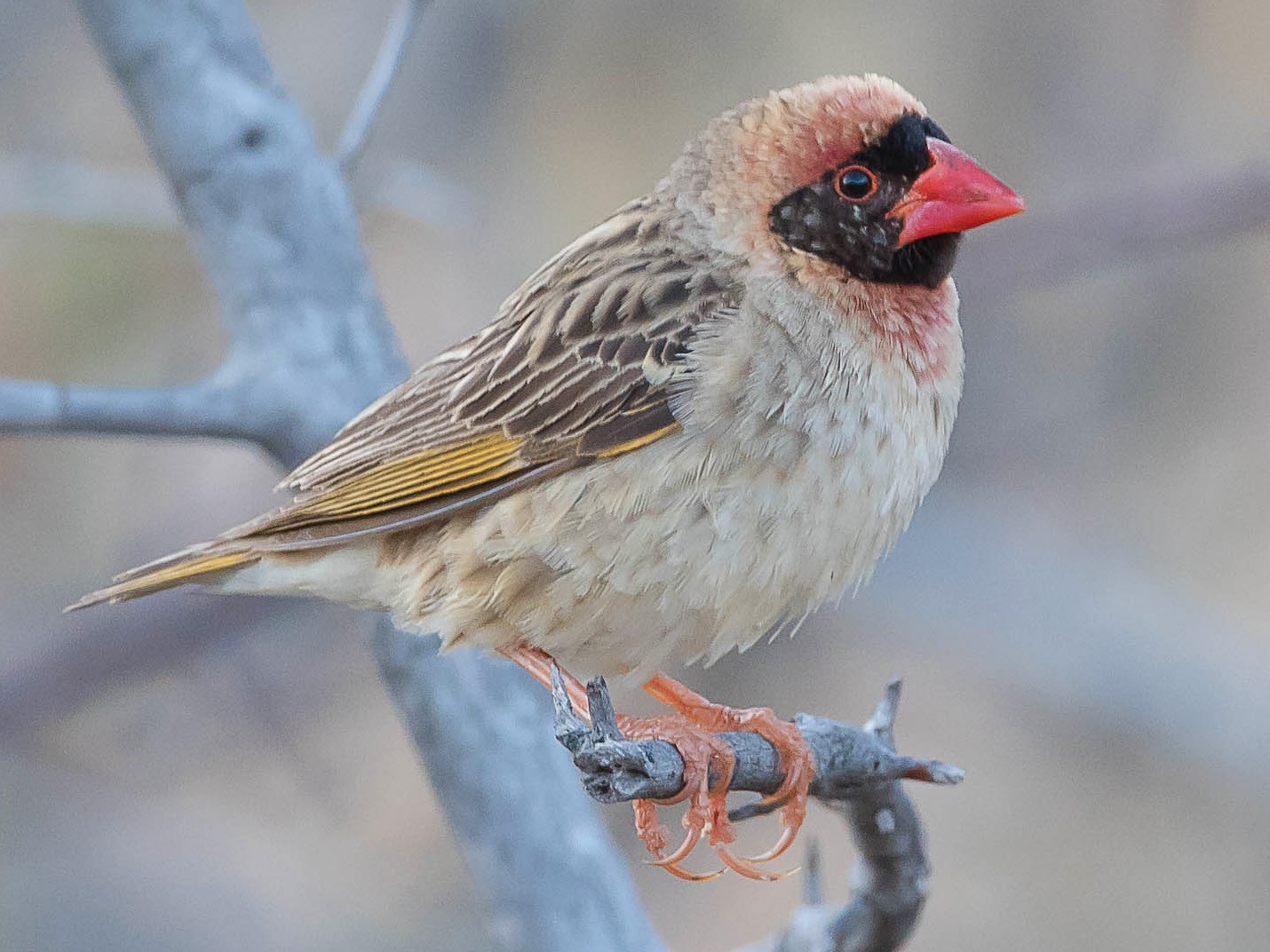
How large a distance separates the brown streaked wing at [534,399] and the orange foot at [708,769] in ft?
1.34

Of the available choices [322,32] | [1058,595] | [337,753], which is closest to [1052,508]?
[1058,595]

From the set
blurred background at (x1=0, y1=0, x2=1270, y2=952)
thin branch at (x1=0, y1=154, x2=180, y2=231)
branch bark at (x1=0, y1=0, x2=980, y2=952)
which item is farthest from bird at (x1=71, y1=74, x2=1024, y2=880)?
blurred background at (x1=0, y1=0, x2=1270, y2=952)

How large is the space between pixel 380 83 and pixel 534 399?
→ 3.08 ft

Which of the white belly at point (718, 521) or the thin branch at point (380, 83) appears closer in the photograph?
the white belly at point (718, 521)

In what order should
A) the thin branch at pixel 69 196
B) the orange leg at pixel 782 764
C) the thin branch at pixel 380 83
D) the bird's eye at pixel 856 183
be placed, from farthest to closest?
the thin branch at pixel 69 196 → the thin branch at pixel 380 83 → the bird's eye at pixel 856 183 → the orange leg at pixel 782 764

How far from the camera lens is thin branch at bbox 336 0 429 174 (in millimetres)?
3934

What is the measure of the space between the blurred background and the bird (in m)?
3.37

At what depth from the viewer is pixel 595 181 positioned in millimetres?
7918

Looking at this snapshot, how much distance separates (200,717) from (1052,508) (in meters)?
4.03

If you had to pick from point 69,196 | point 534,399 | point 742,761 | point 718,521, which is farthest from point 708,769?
point 69,196

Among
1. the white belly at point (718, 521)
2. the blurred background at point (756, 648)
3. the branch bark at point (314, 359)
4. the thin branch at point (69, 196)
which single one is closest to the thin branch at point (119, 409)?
the branch bark at point (314, 359)

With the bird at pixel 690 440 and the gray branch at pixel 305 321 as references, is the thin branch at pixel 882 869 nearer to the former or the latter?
the bird at pixel 690 440

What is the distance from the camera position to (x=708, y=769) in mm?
3246

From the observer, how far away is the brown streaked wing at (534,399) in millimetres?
3395
